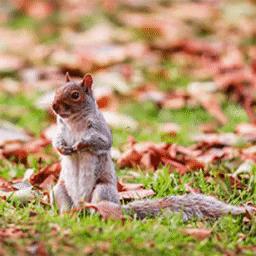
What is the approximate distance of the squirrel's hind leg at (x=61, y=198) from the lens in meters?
4.75

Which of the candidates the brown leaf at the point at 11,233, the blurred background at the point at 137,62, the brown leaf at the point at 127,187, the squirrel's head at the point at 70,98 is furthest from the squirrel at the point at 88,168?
the blurred background at the point at 137,62

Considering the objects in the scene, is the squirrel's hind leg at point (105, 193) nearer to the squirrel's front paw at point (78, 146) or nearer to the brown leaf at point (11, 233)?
the squirrel's front paw at point (78, 146)

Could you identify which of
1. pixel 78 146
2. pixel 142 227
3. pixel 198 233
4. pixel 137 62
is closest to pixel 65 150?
pixel 78 146

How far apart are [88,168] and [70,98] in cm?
40

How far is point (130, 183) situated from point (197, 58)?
4213mm

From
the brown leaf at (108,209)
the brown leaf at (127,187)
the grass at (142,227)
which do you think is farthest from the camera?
the brown leaf at (127,187)

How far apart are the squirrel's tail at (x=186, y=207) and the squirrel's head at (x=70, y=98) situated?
1.98ft

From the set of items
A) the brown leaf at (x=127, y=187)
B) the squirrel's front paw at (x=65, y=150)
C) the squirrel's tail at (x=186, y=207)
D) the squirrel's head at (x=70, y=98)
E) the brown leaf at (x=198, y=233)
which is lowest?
the brown leaf at (x=198, y=233)

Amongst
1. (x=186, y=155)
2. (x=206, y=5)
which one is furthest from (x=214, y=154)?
(x=206, y=5)

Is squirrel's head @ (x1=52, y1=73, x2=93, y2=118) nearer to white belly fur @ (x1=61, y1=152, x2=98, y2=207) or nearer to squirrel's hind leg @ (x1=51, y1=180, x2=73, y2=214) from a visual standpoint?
white belly fur @ (x1=61, y1=152, x2=98, y2=207)

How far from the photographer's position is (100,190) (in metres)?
4.68

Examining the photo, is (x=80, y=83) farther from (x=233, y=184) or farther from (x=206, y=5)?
(x=206, y=5)

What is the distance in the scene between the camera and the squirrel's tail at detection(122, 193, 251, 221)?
4.67m

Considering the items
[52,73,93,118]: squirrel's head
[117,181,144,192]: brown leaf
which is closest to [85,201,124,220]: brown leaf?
[52,73,93,118]: squirrel's head
